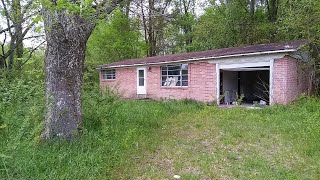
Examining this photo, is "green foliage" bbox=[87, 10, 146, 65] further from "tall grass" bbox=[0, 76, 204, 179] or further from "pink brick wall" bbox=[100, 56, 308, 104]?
"tall grass" bbox=[0, 76, 204, 179]

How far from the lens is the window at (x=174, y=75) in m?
14.3

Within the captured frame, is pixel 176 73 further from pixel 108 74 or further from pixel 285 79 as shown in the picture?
pixel 108 74

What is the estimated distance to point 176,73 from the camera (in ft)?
48.2

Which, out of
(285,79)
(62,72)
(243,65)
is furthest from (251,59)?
(62,72)

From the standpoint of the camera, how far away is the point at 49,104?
4797mm

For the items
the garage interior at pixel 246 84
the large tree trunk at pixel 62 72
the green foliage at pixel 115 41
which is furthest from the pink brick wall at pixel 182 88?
the green foliage at pixel 115 41

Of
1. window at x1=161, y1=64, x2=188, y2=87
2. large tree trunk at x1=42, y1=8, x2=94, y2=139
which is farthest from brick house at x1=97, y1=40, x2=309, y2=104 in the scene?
large tree trunk at x1=42, y1=8, x2=94, y2=139

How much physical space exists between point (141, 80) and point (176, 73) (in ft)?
9.74

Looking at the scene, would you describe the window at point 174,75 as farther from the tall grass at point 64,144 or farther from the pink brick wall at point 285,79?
the tall grass at point 64,144

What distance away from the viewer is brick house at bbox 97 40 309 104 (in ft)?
35.1

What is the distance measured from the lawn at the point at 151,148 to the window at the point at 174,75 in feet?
22.6

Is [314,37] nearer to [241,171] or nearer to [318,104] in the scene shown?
[318,104]

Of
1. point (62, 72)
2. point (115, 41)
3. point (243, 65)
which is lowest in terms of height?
point (62, 72)

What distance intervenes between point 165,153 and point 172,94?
387 inches
